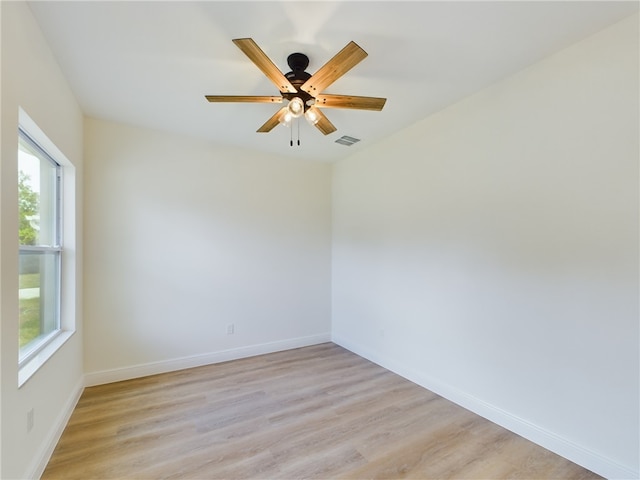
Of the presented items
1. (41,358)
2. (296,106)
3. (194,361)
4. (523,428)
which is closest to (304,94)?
(296,106)

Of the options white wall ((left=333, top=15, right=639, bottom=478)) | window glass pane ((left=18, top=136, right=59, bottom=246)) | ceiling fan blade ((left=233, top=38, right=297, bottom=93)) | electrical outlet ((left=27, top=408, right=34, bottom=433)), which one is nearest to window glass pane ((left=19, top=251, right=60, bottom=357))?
window glass pane ((left=18, top=136, right=59, bottom=246))

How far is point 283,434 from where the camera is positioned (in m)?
2.31

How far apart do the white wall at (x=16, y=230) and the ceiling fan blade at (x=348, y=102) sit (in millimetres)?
1638

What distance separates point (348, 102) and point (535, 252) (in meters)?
1.75

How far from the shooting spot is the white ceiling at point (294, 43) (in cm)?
172

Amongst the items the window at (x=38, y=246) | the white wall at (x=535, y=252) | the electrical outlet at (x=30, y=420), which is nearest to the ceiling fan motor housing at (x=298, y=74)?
A: the white wall at (x=535, y=252)

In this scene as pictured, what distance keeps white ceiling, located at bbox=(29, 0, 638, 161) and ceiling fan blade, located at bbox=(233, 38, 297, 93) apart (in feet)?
0.88

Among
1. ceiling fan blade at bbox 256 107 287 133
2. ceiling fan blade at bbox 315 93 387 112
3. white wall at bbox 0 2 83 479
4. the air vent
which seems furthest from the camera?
the air vent

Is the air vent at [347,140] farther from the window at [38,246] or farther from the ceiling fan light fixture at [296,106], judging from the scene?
the window at [38,246]

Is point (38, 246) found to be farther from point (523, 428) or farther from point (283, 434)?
point (523, 428)

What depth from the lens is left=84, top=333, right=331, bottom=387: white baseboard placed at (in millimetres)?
3105

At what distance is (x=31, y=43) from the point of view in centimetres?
171

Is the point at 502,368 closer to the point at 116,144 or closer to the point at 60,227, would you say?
the point at 60,227

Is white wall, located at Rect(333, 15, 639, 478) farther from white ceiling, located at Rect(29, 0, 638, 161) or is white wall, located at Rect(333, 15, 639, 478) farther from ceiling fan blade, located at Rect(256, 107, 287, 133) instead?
ceiling fan blade, located at Rect(256, 107, 287, 133)
